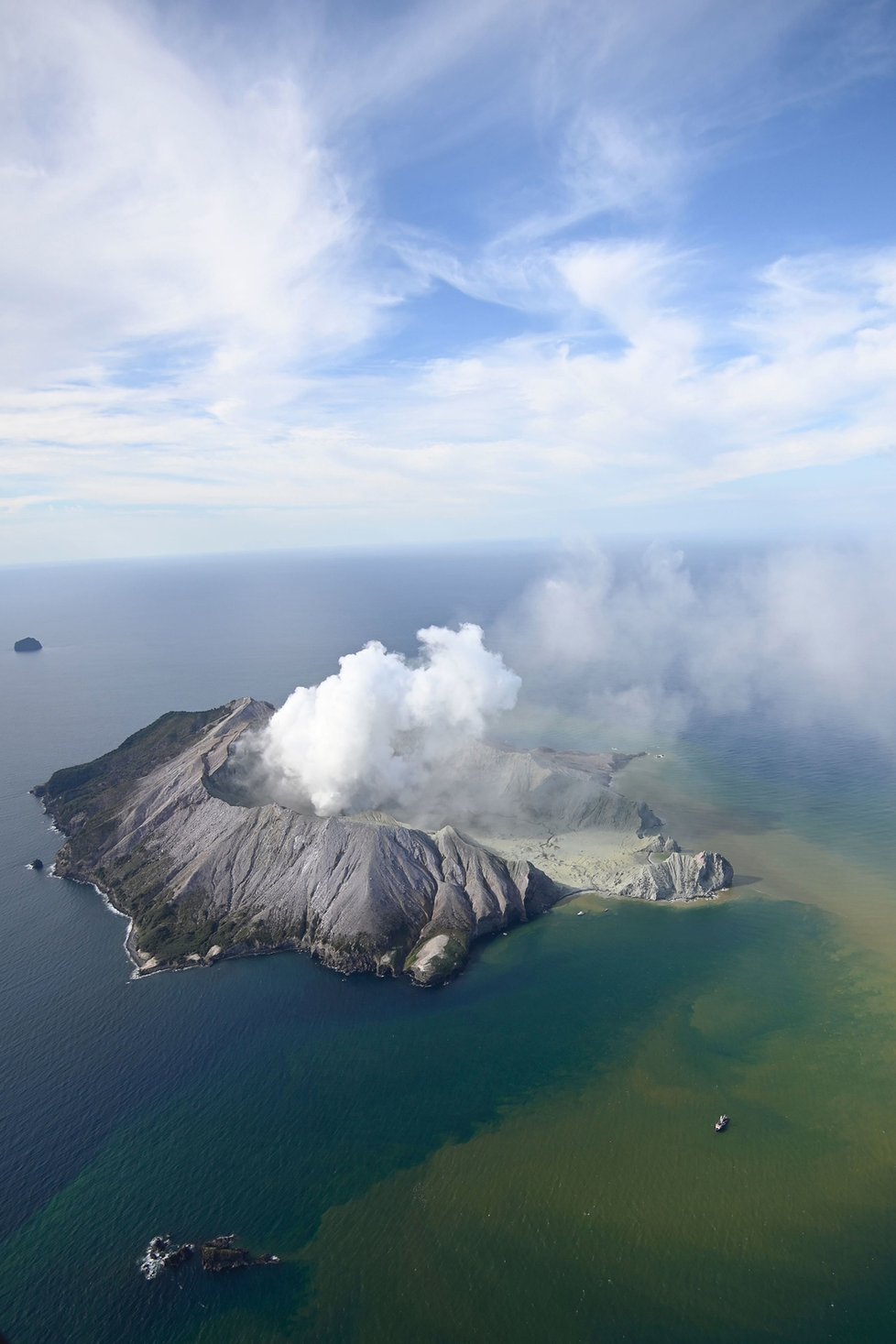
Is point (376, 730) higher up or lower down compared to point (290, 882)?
higher up

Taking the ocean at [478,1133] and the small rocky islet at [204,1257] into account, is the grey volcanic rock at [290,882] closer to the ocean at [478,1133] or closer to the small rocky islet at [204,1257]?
the ocean at [478,1133]

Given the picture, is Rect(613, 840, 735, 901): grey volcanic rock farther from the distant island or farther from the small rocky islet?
the small rocky islet

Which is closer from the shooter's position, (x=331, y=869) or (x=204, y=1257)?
(x=204, y=1257)

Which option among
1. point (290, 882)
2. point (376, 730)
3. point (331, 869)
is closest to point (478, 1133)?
point (331, 869)

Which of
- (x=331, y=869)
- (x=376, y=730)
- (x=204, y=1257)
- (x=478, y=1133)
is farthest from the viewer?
(x=376, y=730)

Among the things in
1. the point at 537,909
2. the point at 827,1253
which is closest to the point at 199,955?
the point at 537,909

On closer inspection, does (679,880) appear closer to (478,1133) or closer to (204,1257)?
(478,1133)

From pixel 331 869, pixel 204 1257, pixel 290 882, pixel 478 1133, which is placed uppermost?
pixel 331 869
